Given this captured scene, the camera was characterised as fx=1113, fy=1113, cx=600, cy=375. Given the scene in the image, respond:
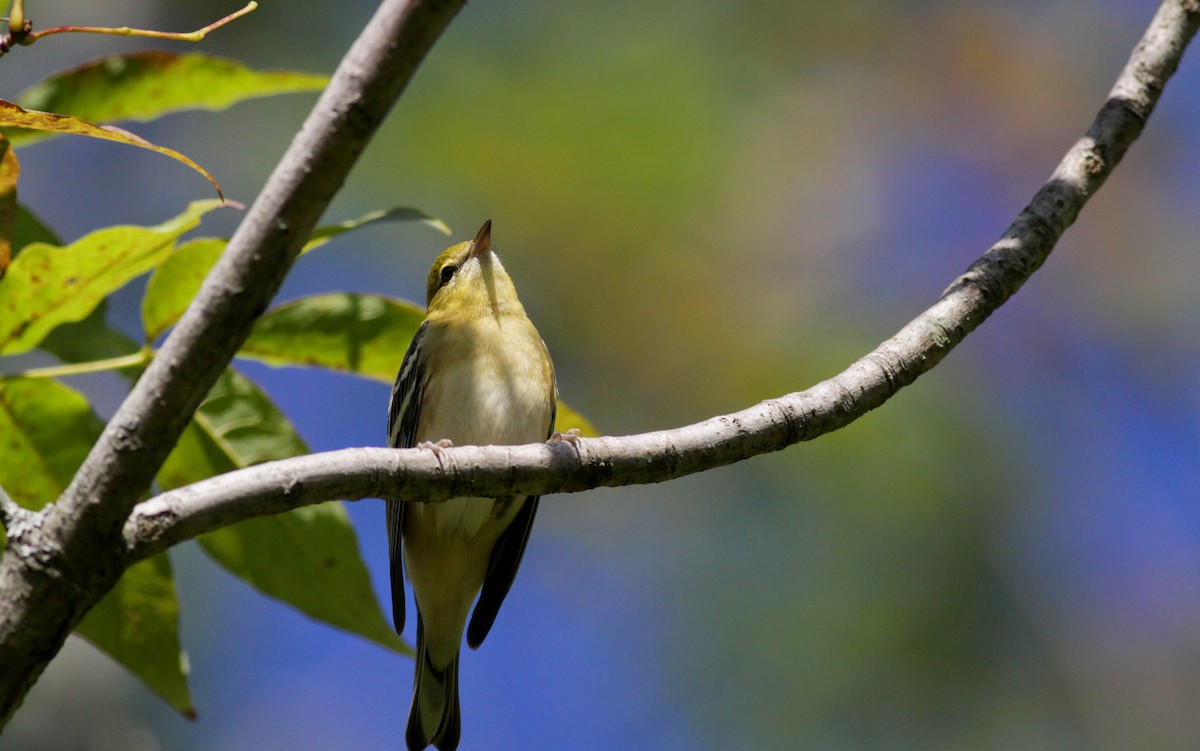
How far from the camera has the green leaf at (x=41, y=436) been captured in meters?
2.40

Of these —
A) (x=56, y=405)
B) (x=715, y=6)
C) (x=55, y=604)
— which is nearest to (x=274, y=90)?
(x=56, y=405)

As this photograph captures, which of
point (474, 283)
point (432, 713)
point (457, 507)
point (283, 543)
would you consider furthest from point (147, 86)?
point (432, 713)

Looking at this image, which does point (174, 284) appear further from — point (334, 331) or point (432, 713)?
point (432, 713)

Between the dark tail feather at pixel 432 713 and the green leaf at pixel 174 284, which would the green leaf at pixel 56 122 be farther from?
the dark tail feather at pixel 432 713

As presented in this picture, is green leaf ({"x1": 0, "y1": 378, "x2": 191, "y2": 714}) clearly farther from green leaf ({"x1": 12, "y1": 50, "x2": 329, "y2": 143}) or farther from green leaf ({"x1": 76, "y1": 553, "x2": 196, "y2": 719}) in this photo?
green leaf ({"x1": 12, "y1": 50, "x2": 329, "y2": 143})

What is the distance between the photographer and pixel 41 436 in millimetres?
2445

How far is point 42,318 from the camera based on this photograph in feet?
7.41

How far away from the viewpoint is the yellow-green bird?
13.5ft

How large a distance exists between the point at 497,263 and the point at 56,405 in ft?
8.71

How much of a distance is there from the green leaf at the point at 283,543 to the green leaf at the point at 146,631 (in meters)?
0.16

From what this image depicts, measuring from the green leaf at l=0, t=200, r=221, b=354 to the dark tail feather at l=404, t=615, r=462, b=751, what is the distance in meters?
2.37

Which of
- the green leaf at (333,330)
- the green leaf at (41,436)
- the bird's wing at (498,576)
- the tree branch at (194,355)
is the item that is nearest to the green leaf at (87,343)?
the green leaf at (41,436)

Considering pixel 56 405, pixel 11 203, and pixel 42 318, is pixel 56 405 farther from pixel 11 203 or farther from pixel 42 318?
pixel 11 203

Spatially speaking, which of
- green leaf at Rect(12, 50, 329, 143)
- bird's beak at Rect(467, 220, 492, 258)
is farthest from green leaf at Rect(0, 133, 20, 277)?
bird's beak at Rect(467, 220, 492, 258)
